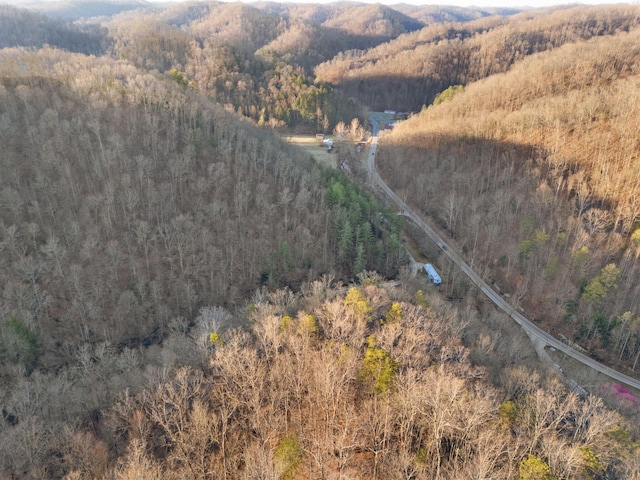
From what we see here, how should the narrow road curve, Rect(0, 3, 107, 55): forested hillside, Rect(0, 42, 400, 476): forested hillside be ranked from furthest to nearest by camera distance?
Rect(0, 3, 107, 55): forested hillside
the narrow road curve
Rect(0, 42, 400, 476): forested hillside

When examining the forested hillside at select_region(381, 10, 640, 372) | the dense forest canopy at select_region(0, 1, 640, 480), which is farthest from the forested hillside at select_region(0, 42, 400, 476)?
the forested hillside at select_region(381, 10, 640, 372)

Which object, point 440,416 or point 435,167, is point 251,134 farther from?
point 440,416

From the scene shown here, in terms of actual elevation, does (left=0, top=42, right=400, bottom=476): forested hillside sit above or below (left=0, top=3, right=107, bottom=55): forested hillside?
below

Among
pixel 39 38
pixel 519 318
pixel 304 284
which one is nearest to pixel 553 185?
pixel 519 318

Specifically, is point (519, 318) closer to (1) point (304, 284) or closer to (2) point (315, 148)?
(1) point (304, 284)

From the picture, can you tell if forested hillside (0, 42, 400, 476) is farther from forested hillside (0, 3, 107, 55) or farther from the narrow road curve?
forested hillside (0, 3, 107, 55)

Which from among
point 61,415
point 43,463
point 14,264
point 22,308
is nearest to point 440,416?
point 43,463

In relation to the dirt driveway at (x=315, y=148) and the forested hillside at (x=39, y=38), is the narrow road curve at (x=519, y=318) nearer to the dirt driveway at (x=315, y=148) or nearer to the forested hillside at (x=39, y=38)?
the dirt driveway at (x=315, y=148)

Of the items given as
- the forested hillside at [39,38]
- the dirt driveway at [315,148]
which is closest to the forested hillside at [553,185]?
the dirt driveway at [315,148]
